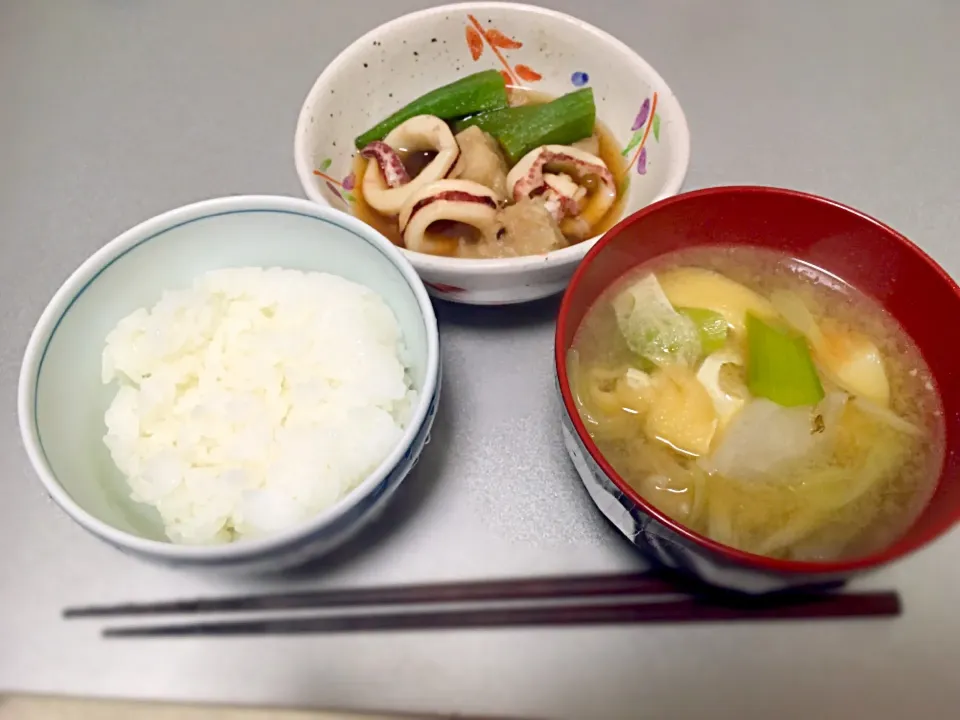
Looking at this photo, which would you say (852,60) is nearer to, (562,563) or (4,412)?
(562,563)

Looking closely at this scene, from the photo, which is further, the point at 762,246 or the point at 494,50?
the point at 494,50

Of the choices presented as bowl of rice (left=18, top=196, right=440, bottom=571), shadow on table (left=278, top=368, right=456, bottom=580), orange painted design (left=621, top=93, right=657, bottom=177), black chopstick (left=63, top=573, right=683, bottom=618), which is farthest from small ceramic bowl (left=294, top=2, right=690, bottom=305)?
black chopstick (left=63, top=573, right=683, bottom=618)

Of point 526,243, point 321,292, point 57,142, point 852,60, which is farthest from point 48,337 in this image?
point 852,60

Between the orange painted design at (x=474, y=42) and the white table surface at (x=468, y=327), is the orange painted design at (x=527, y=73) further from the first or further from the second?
the white table surface at (x=468, y=327)

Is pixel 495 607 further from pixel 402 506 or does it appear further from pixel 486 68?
pixel 486 68

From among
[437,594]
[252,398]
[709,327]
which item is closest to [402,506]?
[437,594]

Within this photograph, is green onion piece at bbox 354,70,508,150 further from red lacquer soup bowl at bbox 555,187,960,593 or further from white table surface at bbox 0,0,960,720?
red lacquer soup bowl at bbox 555,187,960,593
